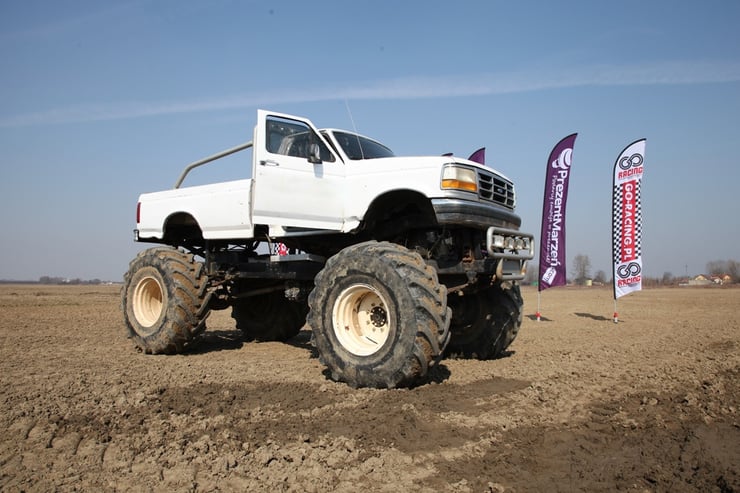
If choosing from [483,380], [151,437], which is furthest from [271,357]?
[151,437]

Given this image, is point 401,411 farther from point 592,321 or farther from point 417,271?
point 592,321

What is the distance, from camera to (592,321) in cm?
1327

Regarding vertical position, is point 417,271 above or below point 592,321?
above

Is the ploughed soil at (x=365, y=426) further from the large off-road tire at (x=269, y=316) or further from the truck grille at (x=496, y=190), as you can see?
the large off-road tire at (x=269, y=316)

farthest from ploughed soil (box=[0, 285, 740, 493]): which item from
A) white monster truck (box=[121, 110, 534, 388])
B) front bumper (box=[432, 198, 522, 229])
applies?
front bumper (box=[432, 198, 522, 229])

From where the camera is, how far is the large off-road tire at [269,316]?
28.6 feet

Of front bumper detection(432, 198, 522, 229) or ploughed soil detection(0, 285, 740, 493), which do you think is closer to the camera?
ploughed soil detection(0, 285, 740, 493)

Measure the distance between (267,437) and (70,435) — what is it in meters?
1.32

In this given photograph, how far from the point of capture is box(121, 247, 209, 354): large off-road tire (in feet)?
22.6

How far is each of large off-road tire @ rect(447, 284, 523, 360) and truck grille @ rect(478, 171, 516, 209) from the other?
1.11m

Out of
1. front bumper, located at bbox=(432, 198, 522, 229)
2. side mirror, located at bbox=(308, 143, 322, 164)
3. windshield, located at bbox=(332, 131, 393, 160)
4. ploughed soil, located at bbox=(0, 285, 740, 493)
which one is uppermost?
windshield, located at bbox=(332, 131, 393, 160)

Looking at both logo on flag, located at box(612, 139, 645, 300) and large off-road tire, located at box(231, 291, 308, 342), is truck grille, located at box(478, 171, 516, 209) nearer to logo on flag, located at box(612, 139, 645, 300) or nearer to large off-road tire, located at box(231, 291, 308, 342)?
large off-road tire, located at box(231, 291, 308, 342)

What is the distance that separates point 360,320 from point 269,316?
3.66m

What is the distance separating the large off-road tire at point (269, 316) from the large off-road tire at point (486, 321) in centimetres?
298
